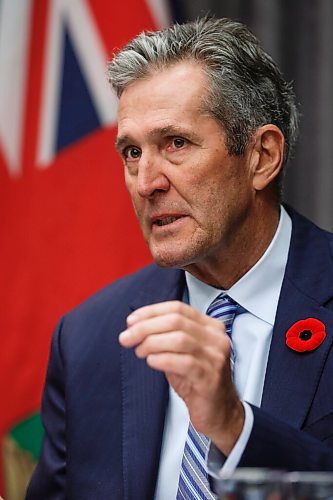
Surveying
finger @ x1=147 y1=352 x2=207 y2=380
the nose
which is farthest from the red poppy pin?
finger @ x1=147 y1=352 x2=207 y2=380

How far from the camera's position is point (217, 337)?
1579mm

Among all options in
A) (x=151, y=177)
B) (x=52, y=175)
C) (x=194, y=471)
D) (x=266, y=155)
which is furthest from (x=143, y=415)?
(x=52, y=175)

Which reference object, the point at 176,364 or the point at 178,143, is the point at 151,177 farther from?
the point at 176,364

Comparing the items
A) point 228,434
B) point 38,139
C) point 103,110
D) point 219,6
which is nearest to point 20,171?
point 38,139

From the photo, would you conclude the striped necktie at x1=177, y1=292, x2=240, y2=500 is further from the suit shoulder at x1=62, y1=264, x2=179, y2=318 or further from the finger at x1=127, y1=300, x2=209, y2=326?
the finger at x1=127, y1=300, x2=209, y2=326

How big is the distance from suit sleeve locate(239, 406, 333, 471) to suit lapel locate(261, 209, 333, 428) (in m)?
0.21

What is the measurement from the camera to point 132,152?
85.7 inches

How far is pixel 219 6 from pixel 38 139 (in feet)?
2.63

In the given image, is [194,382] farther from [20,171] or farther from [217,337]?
[20,171]

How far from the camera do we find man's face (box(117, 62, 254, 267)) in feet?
6.82

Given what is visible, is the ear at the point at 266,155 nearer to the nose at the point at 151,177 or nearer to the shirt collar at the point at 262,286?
the shirt collar at the point at 262,286

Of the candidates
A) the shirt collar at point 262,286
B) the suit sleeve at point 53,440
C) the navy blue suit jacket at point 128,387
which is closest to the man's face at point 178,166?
the shirt collar at point 262,286

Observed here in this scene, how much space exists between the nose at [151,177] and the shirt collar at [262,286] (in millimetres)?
282

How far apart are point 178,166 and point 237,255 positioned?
0.83 feet
